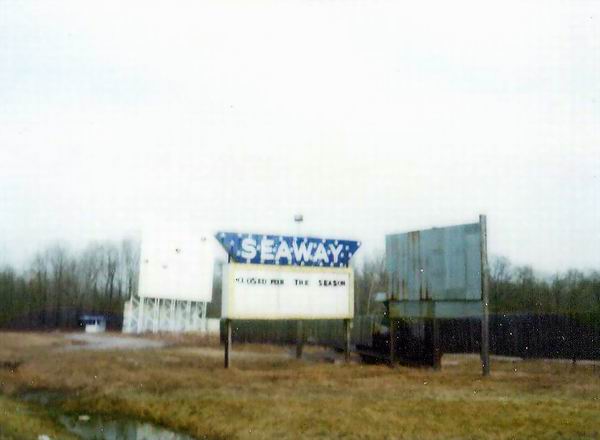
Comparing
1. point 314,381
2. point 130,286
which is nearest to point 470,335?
point 314,381

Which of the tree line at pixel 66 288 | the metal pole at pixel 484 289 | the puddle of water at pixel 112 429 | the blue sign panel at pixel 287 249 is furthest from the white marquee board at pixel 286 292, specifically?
the tree line at pixel 66 288

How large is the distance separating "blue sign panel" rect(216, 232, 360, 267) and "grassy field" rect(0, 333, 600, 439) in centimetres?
401

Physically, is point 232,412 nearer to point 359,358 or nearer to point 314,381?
point 314,381

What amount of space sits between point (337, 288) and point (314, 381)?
6764 millimetres

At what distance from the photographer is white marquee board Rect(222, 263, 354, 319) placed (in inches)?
877

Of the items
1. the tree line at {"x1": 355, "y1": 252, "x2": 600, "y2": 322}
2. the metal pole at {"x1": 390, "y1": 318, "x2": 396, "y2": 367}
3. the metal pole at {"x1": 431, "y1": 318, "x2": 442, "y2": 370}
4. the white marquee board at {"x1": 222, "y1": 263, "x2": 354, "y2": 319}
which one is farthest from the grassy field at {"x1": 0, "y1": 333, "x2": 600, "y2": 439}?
the tree line at {"x1": 355, "y1": 252, "x2": 600, "y2": 322}

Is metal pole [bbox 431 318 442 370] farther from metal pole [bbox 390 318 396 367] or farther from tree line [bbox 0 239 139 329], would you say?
tree line [bbox 0 239 139 329]

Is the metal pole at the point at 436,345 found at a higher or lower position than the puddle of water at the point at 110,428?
higher

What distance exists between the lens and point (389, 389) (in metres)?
16.3

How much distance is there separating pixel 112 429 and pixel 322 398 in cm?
490

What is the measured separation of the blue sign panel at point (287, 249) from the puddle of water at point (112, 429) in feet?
31.7

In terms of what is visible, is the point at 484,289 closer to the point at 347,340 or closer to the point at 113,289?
the point at 347,340

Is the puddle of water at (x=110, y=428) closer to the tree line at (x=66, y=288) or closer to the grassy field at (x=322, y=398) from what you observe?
the grassy field at (x=322, y=398)

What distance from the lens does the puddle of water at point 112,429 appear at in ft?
38.0
